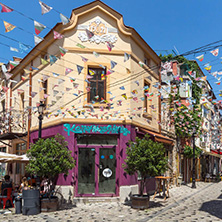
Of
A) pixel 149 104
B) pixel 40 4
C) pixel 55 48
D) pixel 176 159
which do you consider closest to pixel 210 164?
pixel 176 159

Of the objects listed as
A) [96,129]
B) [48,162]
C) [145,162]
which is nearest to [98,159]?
[96,129]

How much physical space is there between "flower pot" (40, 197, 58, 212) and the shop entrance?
2.34 m

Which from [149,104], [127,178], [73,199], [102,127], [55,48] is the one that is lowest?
[73,199]

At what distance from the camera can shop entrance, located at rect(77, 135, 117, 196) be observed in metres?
12.8

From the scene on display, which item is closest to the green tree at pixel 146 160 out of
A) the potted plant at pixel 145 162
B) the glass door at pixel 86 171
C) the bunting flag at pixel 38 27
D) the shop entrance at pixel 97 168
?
the potted plant at pixel 145 162

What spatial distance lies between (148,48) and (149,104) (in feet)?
10.7

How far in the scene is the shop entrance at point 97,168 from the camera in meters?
→ 12.8

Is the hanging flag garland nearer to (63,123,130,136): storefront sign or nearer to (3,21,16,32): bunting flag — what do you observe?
(63,123,130,136): storefront sign

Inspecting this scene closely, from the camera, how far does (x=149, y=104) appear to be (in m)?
16.4

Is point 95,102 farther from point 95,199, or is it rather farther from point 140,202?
point 140,202

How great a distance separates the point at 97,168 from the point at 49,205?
3.28m

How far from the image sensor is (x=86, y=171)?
12930mm

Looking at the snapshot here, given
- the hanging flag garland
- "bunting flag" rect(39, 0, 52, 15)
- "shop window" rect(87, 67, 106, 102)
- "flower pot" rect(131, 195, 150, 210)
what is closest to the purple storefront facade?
"shop window" rect(87, 67, 106, 102)

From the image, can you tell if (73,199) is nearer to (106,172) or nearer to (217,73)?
(106,172)
